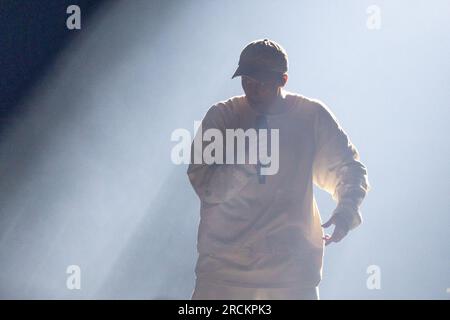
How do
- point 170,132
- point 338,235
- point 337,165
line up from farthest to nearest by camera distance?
point 170,132
point 337,165
point 338,235

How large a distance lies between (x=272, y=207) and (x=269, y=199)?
0.07 feet

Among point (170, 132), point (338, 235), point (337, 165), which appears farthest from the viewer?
point (170, 132)

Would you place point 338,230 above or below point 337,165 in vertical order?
below

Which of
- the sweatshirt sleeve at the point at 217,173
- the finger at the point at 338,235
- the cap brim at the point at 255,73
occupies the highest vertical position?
the cap brim at the point at 255,73

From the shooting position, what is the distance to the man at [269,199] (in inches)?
86.3

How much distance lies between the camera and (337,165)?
7.43 ft

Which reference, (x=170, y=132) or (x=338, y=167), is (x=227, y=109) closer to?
(x=338, y=167)

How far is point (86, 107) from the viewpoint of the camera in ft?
12.4

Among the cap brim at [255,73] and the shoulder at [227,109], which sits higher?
the cap brim at [255,73]

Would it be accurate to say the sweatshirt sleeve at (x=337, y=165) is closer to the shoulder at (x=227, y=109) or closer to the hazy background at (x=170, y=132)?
the shoulder at (x=227, y=109)

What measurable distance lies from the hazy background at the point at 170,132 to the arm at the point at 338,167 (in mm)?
1419

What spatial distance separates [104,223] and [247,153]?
1696 millimetres

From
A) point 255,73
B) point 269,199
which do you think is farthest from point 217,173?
point 255,73

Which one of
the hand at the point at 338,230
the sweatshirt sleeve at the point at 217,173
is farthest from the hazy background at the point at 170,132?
the hand at the point at 338,230
